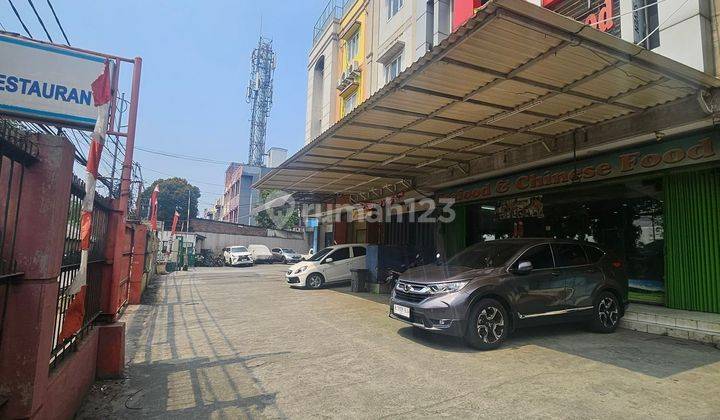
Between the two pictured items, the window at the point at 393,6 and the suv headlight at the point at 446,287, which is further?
the window at the point at 393,6

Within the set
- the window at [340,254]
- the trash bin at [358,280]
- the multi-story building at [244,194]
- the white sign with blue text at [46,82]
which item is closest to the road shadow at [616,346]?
the white sign with blue text at [46,82]

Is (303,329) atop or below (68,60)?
below

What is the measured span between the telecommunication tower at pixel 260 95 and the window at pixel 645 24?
55.8 metres

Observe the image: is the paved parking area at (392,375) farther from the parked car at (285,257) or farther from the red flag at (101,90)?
the parked car at (285,257)

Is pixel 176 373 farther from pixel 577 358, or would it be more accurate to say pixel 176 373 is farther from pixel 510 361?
pixel 577 358

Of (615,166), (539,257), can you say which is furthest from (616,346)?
(615,166)

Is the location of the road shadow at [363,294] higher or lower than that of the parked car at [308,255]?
lower

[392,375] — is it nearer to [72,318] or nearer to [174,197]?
[72,318]

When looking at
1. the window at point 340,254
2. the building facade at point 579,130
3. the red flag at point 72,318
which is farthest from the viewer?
the window at point 340,254

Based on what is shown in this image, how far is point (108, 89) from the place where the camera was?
3.72m

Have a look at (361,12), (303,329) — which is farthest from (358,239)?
(303,329)

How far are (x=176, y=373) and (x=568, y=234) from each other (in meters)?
8.89

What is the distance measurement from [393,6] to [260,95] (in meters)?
47.3

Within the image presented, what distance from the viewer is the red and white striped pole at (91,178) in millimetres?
3312
